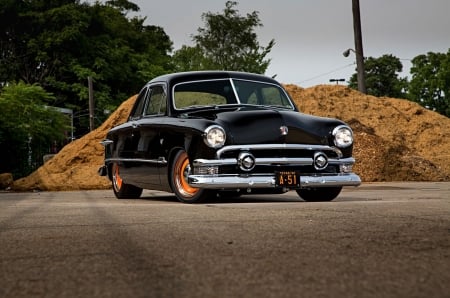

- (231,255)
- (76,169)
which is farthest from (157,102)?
(76,169)

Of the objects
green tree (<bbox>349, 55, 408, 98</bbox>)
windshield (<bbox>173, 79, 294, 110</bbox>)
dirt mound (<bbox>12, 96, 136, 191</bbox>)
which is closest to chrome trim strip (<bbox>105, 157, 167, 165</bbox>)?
windshield (<bbox>173, 79, 294, 110</bbox>)

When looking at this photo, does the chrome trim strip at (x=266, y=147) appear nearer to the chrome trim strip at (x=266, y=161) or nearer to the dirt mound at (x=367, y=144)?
the chrome trim strip at (x=266, y=161)

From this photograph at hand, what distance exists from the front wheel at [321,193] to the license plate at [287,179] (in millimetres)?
1012

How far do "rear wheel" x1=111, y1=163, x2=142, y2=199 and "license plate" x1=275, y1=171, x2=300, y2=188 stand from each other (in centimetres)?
336

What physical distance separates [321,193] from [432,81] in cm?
6787

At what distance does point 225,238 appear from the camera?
16.0ft

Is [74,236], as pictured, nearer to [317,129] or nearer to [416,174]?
[317,129]

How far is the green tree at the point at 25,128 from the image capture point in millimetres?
29797

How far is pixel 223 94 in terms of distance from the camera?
408 inches

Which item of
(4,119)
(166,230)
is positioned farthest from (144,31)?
(166,230)

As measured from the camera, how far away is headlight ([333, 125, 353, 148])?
31.2 feet

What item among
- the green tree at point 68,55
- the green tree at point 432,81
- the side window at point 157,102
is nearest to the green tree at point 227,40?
the green tree at point 68,55

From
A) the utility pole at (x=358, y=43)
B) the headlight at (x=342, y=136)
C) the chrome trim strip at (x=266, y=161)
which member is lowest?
the chrome trim strip at (x=266, y=161)

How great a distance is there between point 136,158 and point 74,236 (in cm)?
540
